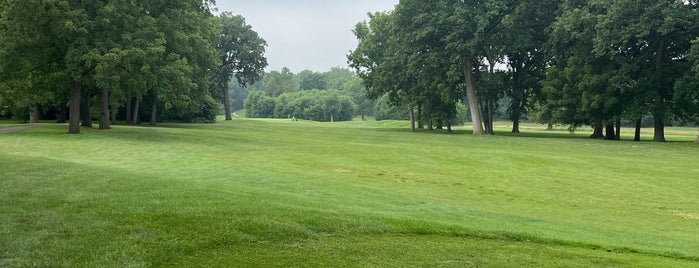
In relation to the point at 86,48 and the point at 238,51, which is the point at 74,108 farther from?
the point at 238,51

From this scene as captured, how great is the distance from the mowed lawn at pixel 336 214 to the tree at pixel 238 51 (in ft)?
223

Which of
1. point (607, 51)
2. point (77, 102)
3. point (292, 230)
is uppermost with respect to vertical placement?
point (607, 51)

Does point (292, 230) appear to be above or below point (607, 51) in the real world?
below

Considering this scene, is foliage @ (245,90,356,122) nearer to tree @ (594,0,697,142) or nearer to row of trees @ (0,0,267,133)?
row of trees @ (0,0,267,133)

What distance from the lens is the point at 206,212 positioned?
8.58 meters

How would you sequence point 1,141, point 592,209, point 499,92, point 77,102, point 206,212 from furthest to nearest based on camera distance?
point 499,92 < point 77,102 < point 1,141 < point 592,209 < point 206,212

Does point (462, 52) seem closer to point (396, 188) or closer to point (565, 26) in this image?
point (565, 26)

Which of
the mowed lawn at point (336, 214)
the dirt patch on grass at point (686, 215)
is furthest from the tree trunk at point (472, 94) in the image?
the dirt patch on grass at point (686, 215)

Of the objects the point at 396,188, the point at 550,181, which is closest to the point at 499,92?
the point at 550,181

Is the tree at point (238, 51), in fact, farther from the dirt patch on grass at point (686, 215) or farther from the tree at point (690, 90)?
the dirt patch on grass at point (686, 215)

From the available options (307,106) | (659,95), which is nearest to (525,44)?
(659,95)

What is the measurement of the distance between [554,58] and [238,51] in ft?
189

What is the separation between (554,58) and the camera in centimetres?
5097

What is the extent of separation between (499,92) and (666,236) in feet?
165
